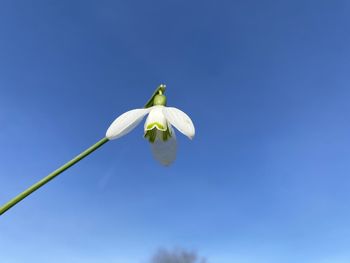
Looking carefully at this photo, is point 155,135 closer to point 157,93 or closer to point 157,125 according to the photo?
point 157,125

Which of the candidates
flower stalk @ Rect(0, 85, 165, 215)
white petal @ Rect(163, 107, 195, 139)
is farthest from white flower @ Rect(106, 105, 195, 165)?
flower stalk @ Rect(0, 85, 165, 215)

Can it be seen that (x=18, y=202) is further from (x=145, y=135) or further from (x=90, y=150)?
(x=145, y=135)

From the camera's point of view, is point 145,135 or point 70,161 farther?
point 145,135

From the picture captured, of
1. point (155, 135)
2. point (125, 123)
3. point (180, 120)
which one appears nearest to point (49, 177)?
point (125, 123)

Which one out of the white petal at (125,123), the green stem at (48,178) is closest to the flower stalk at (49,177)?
the green stem at (48,178)

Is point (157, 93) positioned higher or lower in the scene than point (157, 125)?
higher

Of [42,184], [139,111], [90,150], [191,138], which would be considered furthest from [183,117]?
[42,184]

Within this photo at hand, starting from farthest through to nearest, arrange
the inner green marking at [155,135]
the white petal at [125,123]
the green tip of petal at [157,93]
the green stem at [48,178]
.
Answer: the inner green marking at [155,135]
the green tip of petal at [157,93]
the white petal at [125,123]
the green stem at [48,178]

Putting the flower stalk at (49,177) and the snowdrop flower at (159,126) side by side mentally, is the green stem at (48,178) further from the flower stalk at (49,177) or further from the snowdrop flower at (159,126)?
the snowdrop flower at (159,126)
